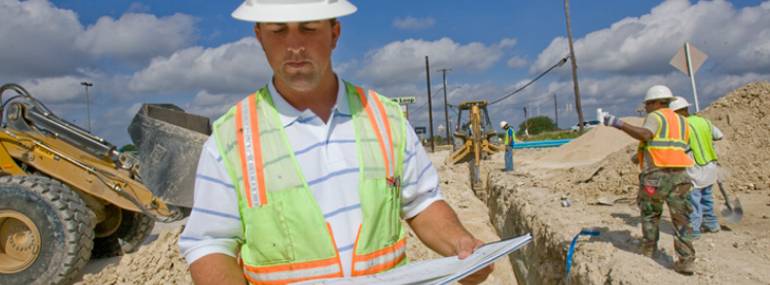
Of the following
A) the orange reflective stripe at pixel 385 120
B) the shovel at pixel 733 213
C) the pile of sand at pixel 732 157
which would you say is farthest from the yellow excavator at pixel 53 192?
the pile of sand at pixel 732 157

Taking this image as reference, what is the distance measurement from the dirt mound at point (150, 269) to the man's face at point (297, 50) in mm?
4905

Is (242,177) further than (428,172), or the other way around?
(428,172)

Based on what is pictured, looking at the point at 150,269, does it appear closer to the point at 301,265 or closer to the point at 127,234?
the point at 127,234

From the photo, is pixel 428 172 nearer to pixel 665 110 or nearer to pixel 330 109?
pixel 330 109

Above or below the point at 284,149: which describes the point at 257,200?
below

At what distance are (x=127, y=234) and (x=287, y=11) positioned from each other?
683cm

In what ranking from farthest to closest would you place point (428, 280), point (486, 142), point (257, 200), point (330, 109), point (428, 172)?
point (486, 142), point (428, 172), point (330, 109), point (257, 200), point (428, 280)

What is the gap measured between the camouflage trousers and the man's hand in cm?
349

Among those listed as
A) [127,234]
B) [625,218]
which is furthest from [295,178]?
[625,218]

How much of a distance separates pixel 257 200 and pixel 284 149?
17 centimetres

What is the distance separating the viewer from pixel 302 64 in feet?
5.84

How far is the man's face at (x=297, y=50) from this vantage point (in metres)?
1.75

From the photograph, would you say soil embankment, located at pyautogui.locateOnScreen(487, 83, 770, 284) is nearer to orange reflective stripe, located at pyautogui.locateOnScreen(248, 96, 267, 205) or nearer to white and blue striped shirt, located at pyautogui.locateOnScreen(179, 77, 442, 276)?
white and blue striped shirt, located at pyautogui.locateOnScreen(179, 77, 442, 276)

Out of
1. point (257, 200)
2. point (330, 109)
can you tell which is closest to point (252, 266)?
point (257, 200)
